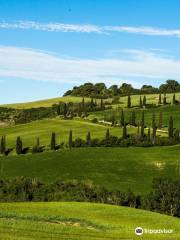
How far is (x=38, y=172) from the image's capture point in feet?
554

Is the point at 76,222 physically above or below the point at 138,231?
below

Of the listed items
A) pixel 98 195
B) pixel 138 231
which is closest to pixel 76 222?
pixel 138 231

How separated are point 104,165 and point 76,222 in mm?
127963

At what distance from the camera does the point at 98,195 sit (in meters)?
103

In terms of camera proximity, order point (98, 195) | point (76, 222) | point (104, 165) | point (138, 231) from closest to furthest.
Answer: point (138, 231) → point (76, 222) → point (98, 195) → point (104, 165)

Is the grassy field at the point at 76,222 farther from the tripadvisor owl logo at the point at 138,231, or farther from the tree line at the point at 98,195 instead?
the tree line at the point at 98,195

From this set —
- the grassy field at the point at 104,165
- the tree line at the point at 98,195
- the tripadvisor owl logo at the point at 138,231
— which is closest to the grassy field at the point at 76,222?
the tripadvisor owl logo at the point at 138,231

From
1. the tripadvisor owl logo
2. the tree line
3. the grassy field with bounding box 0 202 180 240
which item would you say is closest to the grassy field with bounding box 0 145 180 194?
the tree line

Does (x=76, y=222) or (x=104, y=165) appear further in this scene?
(x=104, y=165)

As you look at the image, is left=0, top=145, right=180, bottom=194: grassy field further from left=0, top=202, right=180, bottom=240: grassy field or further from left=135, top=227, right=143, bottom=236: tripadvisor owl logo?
left=135, top=227, right=143, bottom=236: tripadvisor owl logo

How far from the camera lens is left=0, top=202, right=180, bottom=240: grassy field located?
39.4 m

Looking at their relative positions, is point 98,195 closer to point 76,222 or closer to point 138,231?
point 76,222

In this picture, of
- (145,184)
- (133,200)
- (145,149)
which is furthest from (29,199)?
(145,149)

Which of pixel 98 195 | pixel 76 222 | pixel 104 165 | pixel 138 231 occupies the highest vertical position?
pixel 138 231
